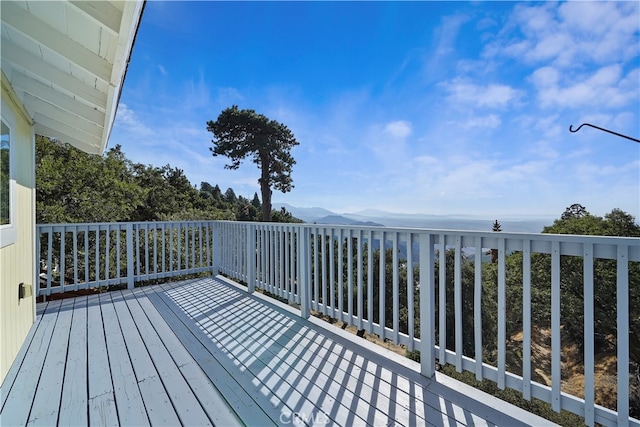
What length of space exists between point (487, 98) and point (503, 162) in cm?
788

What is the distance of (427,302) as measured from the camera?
200 cm

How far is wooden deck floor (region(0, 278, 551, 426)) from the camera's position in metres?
1.59

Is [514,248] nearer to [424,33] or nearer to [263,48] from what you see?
[424,33]

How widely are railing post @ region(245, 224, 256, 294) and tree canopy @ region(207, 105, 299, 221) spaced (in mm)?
11655

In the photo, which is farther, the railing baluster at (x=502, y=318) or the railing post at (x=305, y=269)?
the railing post at (x=305, y=269)

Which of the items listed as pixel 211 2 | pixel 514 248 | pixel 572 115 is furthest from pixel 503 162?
pixel 514 248

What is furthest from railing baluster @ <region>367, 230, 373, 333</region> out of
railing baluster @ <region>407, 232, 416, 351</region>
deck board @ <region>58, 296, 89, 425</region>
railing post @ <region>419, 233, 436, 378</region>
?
deck board @ <region>58, 296, 89, 425</region>

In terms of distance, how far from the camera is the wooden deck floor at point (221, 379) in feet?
5.23

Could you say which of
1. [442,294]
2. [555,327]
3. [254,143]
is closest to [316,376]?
[442,294]

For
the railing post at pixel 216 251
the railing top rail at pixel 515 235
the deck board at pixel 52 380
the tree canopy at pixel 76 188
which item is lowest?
the deck board at pixel 52 380

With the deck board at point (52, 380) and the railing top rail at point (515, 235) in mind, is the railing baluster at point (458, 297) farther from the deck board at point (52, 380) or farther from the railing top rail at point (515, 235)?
the deck board at point (52, 380)

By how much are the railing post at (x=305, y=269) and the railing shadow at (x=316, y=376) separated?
15 centimetres

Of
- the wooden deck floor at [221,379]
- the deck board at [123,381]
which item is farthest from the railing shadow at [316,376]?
the deck board at [123,381]

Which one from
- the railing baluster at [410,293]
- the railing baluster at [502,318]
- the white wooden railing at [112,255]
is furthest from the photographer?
the white wooden railing at [112,255]
